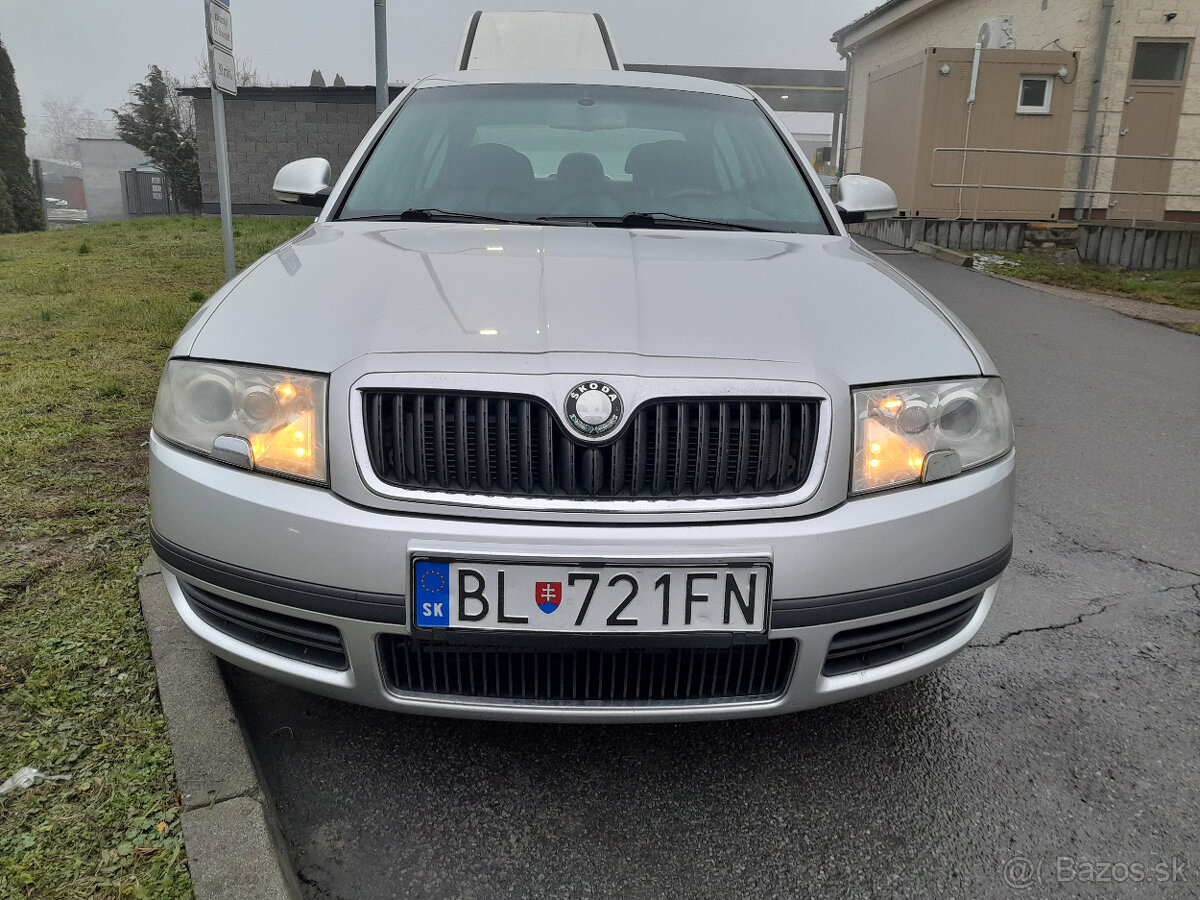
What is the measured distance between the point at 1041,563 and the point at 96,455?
12.0 feet

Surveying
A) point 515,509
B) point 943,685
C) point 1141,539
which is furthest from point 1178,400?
point 515,509

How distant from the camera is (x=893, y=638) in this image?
1875 mm

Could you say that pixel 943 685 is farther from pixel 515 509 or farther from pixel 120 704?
pixel 120 704

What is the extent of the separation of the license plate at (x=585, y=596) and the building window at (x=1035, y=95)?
643 inches

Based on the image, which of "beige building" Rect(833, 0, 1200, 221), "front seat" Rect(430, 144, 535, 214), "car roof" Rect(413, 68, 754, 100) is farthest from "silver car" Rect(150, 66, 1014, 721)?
"beige building" Rect(833, 0, 1200, 221)

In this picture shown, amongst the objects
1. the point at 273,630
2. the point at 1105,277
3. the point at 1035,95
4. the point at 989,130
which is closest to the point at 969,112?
the point at 989,130

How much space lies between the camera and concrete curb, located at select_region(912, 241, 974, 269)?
11991mm

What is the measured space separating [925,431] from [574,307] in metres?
0.74

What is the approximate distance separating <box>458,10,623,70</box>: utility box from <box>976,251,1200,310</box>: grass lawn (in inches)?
263

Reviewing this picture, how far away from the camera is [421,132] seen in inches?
124

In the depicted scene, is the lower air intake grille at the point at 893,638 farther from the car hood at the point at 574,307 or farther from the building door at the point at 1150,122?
the building door at the point at 1150,122

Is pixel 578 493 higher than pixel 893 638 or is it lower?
higher

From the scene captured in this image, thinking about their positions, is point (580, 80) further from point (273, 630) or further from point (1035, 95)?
point (1035, 95)

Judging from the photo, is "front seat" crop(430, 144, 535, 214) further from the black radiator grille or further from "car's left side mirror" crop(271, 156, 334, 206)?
the black radiator grille
